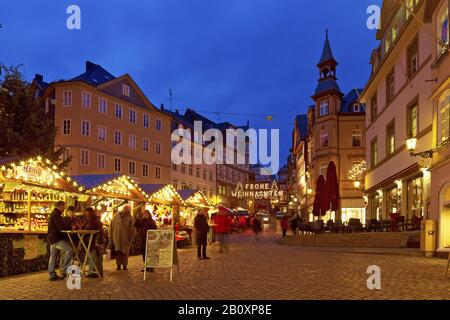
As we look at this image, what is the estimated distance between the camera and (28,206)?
55.8 feet

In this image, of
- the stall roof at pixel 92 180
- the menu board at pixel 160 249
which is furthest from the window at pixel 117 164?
the menu board at pixel 160 249

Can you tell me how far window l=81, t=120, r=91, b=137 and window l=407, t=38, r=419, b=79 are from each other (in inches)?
1141

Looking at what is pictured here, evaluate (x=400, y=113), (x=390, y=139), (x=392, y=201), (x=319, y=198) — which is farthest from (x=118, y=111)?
(x=400, y=113)

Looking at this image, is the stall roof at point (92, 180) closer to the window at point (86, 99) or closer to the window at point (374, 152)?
the window at point (374, 152)

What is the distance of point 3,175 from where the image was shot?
49.1ft

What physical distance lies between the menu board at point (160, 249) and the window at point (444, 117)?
33.6ft

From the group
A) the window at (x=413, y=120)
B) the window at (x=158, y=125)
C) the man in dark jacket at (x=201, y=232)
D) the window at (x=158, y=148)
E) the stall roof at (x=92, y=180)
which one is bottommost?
the man in dark jacket at (x=201, y=232)

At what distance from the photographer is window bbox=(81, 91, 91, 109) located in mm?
45281

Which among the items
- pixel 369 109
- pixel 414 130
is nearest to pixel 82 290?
pixel 414 130

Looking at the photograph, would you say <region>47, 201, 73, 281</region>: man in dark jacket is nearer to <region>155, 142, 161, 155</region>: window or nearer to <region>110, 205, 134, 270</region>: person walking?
<region>110, 205, 134, 270</region>: person walking

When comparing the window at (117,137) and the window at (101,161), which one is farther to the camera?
the window at (117,137)

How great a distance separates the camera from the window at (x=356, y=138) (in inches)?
2047

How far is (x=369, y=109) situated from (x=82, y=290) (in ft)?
93.4

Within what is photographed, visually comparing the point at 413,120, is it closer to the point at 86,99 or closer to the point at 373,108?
the point at 373,108
